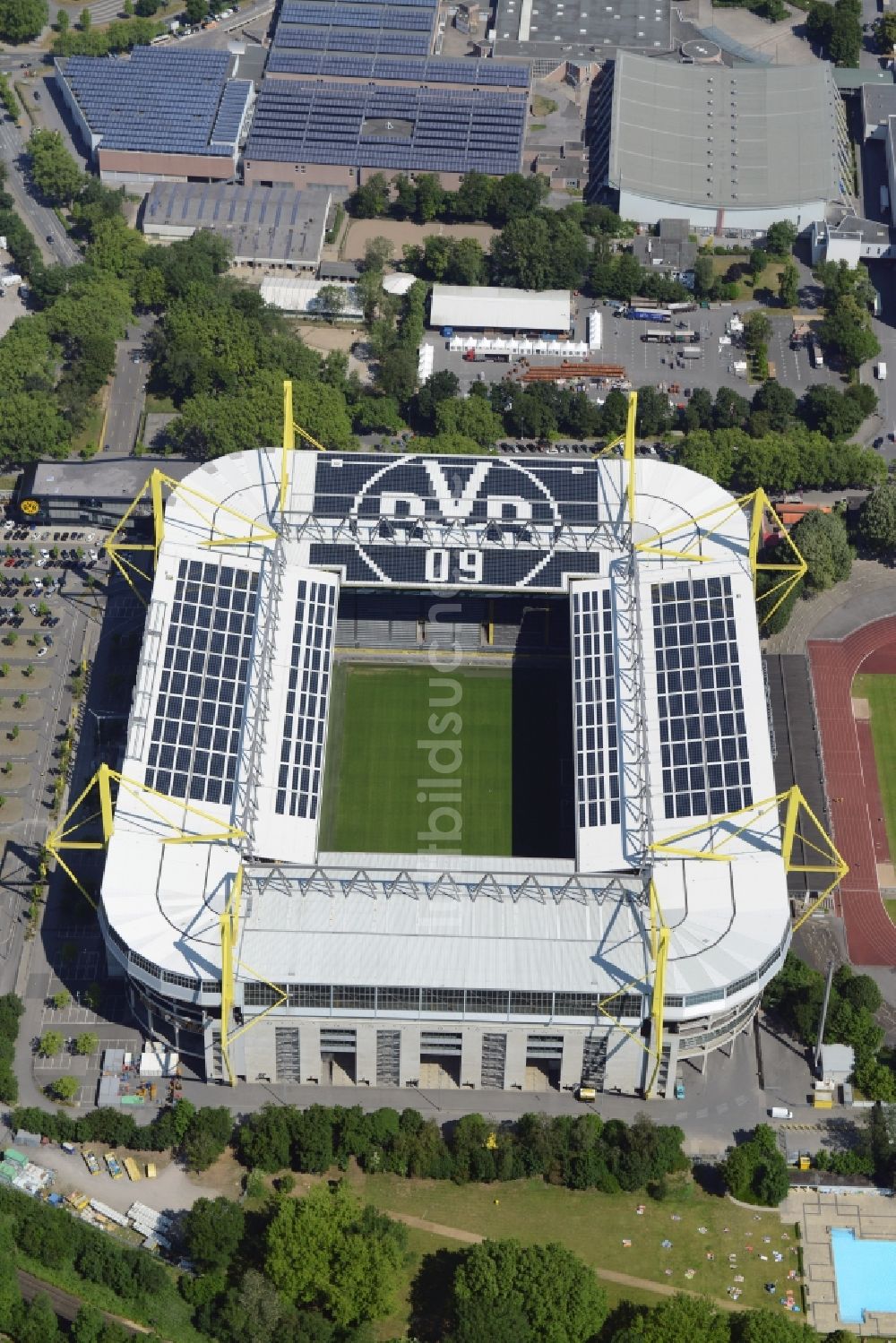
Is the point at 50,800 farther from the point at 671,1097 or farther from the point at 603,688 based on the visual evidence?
the point at 671,1097

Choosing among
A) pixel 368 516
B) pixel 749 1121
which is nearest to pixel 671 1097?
pixel 749 1121

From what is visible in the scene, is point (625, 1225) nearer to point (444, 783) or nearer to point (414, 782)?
point (444, 783)

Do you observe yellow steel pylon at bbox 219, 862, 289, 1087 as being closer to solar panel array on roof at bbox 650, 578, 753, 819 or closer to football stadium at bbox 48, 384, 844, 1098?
football stadium at bbox 48, 384, 844, 1098

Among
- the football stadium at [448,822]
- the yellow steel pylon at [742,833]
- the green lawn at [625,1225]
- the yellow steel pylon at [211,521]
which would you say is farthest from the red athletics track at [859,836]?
the yellow steel pylon at [211,521]

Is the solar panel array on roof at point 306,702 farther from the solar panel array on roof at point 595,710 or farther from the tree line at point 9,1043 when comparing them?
the tree line at point 9,1043

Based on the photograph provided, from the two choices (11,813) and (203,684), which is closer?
(203,684)

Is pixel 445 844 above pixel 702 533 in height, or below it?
below

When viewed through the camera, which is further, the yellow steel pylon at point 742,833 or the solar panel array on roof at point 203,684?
the solar panel array on roof at point 203,684

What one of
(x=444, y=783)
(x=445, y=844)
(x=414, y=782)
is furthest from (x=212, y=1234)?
(x=444, y=783)
